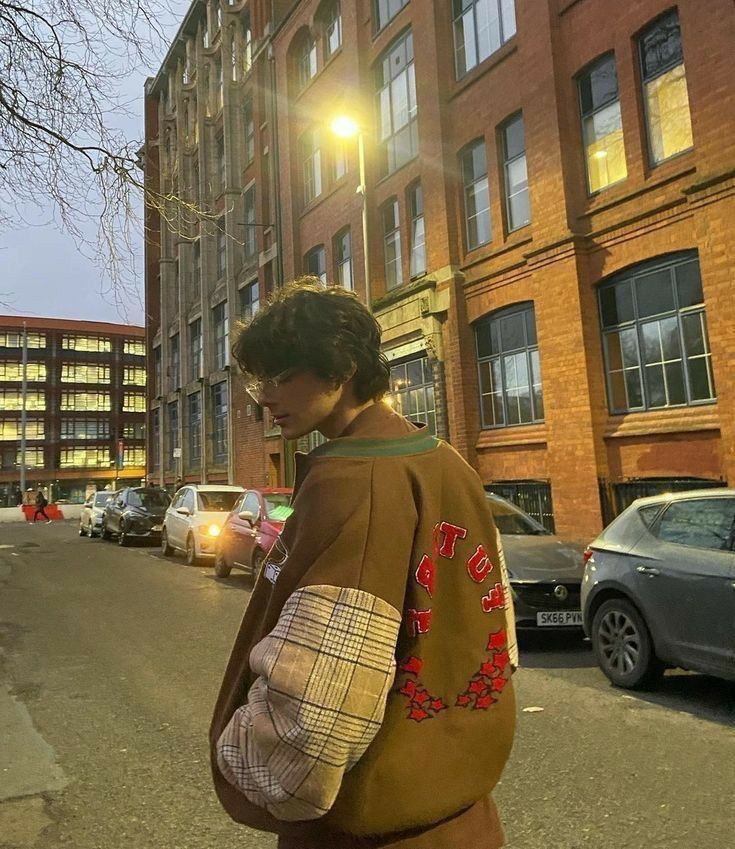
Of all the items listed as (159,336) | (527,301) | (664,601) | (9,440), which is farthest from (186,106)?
(9,440)

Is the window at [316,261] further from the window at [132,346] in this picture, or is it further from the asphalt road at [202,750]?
the window at [132,346]

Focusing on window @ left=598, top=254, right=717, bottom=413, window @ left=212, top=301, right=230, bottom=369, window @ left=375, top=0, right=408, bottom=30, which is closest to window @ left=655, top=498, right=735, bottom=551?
window @ left=598, top=254, right=717, bottom=413

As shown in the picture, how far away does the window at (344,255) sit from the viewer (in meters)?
21.8

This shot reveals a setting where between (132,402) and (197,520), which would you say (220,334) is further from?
(132,402)

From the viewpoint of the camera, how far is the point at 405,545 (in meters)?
1.26

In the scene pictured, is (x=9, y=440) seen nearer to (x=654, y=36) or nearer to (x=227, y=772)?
(x=654, y=36)

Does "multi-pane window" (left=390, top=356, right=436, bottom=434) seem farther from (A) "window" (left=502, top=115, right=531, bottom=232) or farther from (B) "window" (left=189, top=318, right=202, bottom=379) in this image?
(B) "window" (left=189, top=318, right=202, bottom=379)

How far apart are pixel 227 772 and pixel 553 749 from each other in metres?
3.55

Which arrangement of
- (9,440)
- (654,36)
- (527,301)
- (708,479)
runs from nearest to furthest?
(708,479)
(654,36)
(527,301)
(9,440)

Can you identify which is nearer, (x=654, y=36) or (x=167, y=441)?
(x=654, y=36)

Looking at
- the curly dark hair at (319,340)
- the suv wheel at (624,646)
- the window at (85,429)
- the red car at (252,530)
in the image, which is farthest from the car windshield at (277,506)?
the window at (85,429)

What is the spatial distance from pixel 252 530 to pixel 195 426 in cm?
2420

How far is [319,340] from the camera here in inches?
59.1

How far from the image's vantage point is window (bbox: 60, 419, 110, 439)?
7762 centimetres
